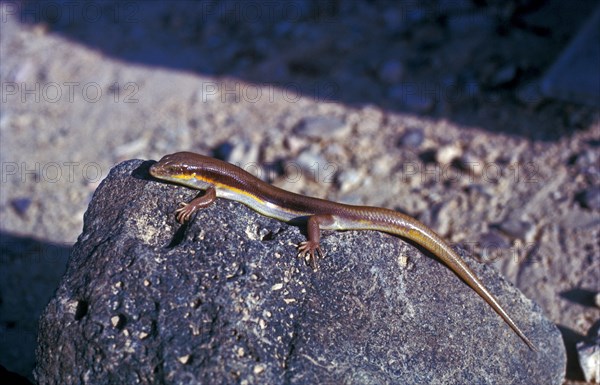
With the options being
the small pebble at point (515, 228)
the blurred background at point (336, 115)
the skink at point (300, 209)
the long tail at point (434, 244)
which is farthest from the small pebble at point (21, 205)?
the small pebble at point (515, 228)

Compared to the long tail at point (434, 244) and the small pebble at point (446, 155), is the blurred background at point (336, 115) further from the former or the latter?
the long tail at point (434, 244)

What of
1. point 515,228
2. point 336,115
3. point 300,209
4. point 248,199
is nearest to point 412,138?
point 336,115

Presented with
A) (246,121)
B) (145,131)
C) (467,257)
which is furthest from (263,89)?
(467,257)

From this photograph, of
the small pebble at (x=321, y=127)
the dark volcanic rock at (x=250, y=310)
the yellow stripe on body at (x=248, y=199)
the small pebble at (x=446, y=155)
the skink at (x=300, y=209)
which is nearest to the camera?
the dark volcanic rock at (x=250, y=310)

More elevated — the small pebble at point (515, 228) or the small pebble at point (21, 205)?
the small pebble at point (515, 228)

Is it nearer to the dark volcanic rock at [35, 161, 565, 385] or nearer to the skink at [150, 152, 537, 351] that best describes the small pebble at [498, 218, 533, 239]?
the dark volcanic rock at [35, 161, 565, 385]

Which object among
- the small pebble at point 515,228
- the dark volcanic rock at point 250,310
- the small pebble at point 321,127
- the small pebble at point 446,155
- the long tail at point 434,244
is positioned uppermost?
the small pebble at point 321,127

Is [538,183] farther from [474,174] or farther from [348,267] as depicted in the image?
[348,267]

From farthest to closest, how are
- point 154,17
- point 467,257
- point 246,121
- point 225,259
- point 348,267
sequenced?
point 154,17, point 246,121, point 467,257, point 348,267, point 225,259
